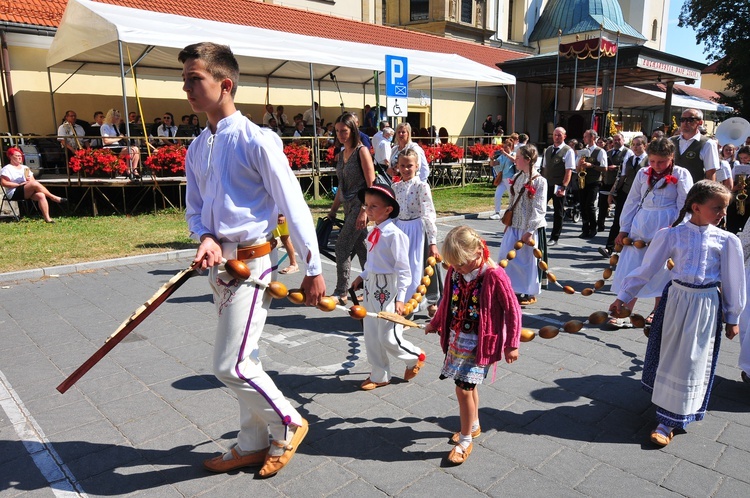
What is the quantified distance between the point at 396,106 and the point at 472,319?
800 centimetres

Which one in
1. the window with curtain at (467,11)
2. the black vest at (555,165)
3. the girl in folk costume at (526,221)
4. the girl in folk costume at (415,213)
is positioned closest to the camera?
the girl in folk costume at (415,213)

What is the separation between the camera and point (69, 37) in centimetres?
1295

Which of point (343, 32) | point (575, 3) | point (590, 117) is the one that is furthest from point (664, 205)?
point (575, 3)

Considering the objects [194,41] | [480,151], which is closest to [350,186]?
[194,41]

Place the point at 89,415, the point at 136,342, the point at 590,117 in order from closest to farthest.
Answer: the point at 89,415
the point at 136,342
the point at 590,117

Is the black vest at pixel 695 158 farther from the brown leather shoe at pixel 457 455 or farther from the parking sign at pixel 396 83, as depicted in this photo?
the brown leather shoe at pixel 457 455

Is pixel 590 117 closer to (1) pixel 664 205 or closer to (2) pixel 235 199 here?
(1) pixel 664 205

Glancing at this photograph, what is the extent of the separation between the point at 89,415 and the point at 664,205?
5631mm

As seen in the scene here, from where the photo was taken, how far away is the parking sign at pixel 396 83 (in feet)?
34.2

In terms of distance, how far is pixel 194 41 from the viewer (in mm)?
12102

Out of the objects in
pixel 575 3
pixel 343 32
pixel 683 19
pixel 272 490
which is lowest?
pixel 272 490

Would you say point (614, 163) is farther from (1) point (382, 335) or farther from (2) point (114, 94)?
(2) point (114, 94)

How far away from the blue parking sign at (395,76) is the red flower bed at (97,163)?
20.4 ft

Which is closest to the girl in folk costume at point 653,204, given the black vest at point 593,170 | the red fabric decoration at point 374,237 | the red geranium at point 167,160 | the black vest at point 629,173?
the red fabric decoration at point 374,237
